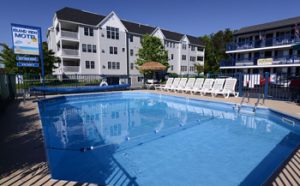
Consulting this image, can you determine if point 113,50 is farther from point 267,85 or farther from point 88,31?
point 267,85

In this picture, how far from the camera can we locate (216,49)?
5012 centimetres

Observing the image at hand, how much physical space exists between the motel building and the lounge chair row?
18.2m

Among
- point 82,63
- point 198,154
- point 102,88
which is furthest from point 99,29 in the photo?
point 198,154

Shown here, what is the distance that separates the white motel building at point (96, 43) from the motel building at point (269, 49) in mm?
15772

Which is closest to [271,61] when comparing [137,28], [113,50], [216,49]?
[216,49]

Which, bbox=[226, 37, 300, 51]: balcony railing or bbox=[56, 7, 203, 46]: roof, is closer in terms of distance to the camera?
bbox=[56, 7, 203, 46]: roof

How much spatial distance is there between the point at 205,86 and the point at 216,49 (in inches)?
1553

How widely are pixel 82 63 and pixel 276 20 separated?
3590cm

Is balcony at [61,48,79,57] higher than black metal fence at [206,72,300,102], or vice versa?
balcony at [61,48,79,57]

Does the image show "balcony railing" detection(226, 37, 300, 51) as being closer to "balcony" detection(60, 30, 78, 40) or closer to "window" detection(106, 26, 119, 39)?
"window" detection(106, 26, 119, 39)

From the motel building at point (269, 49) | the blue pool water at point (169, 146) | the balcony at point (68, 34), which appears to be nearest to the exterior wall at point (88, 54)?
the balcony at point (68, 34)

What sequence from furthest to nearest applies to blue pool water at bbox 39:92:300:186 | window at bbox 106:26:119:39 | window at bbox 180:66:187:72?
window at bbox 180:66:187:72 → window at bbox 106:26:119:39 → blue pool water at bbox 39:92:300:186

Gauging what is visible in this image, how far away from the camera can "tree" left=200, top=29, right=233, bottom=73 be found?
156 ft

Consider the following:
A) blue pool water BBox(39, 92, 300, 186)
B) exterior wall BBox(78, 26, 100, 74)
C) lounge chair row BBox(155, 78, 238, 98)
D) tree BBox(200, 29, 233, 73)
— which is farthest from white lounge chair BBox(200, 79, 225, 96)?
tree BBox(200, 29, 233, 73)
